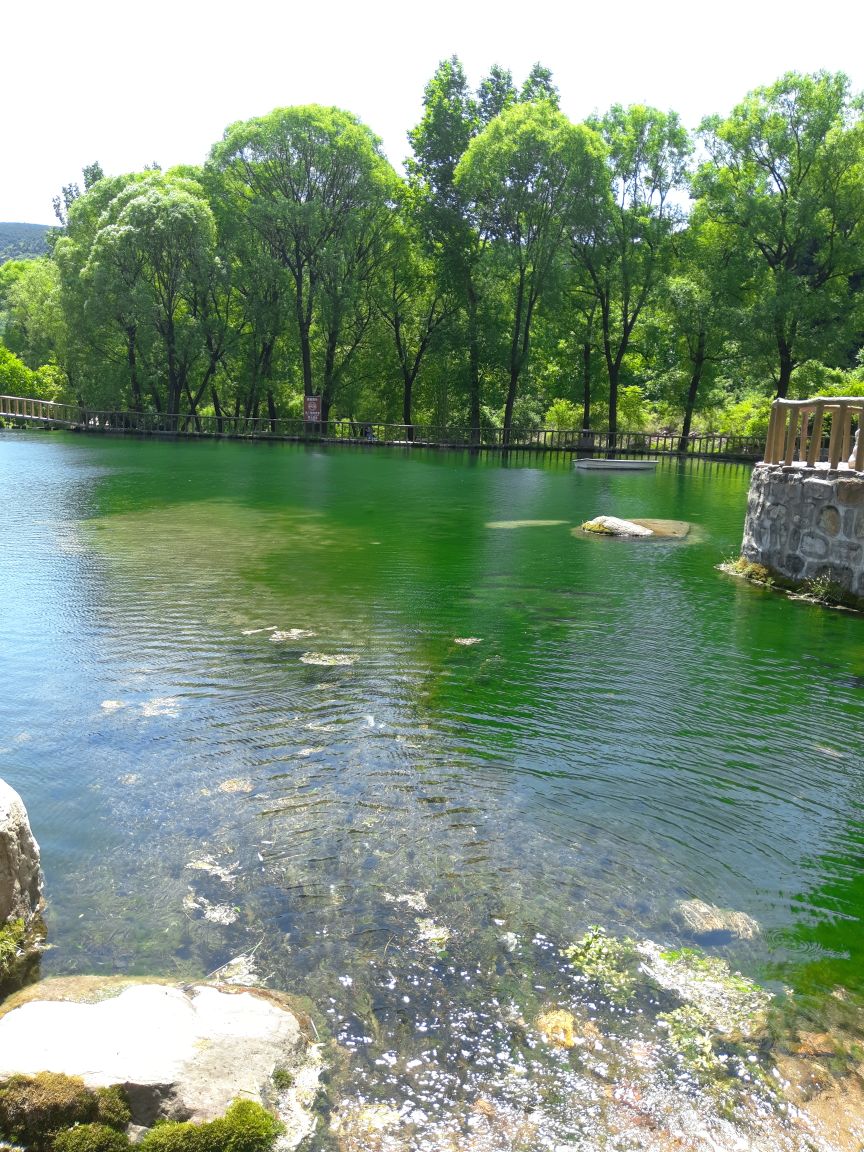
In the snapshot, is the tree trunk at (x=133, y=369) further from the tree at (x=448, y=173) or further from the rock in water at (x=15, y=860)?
the rock in water at (x=15, y=860)

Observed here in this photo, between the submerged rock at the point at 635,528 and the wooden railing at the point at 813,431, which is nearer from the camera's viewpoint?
the wooden railing at the point at 813,431

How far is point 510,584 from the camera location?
516 inches

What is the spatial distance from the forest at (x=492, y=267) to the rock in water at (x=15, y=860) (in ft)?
128

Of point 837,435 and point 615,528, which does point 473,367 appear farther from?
point 837,435

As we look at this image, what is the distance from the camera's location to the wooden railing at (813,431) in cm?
1135

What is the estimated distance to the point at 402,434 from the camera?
5847 centimetres

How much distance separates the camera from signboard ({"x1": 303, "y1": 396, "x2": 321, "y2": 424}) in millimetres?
56062

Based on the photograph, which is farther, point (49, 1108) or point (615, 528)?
point (615, 528)

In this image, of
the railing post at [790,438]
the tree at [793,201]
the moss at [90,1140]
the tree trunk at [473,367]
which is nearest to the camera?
the moss at [90,1140]

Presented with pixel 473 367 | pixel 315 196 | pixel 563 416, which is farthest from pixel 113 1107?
pixel 563 416

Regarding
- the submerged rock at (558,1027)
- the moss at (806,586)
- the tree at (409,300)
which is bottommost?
the submerged rock at (558,1027)

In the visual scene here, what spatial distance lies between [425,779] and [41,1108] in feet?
11.4

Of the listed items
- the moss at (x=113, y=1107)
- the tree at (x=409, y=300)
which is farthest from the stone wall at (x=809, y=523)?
Answer: the tree at (x=409, y=300)

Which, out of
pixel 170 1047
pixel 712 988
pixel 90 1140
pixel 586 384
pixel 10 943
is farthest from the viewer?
pixel 586 384
